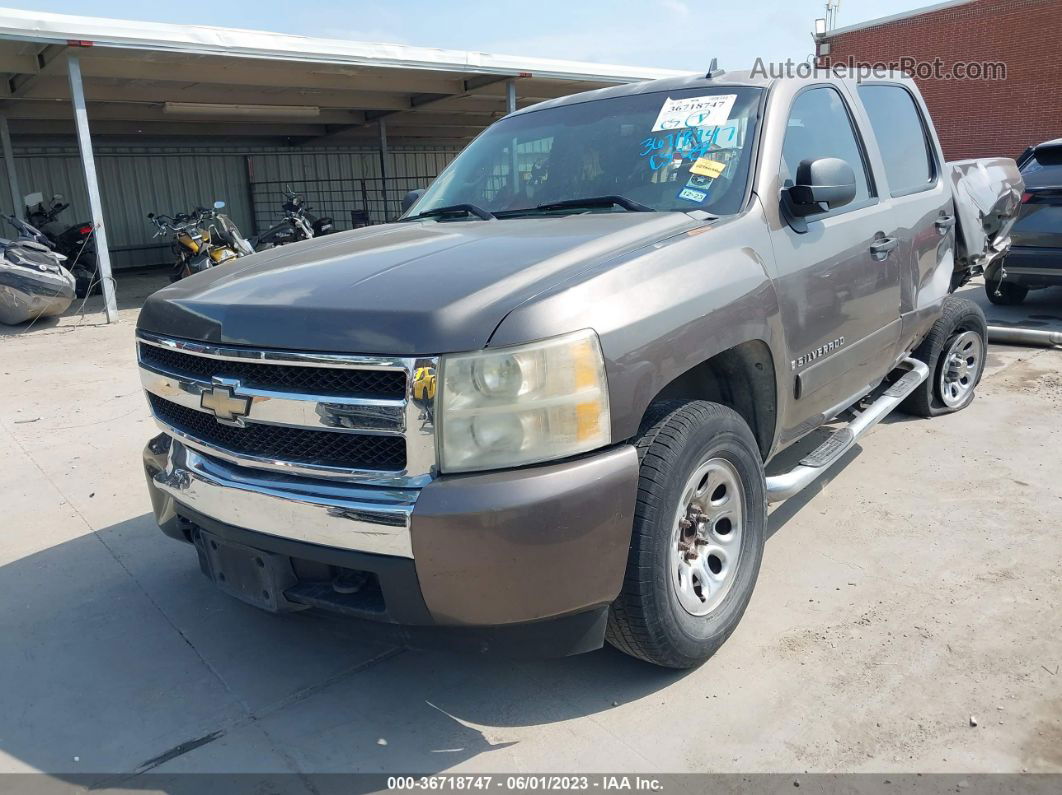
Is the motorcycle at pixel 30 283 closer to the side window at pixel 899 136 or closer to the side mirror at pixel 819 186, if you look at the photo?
the side window at pixel 899 136

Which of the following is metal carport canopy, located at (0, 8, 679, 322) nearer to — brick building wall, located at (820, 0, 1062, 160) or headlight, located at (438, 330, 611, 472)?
headlight, located at (438, 330, 611, 472)

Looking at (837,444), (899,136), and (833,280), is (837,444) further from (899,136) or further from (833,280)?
(899,136)

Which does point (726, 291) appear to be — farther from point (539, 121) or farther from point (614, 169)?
point (539, 121)

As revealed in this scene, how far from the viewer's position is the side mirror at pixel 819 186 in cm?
307

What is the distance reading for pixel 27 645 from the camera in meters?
3.11

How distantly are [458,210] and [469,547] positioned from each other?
6.39ft

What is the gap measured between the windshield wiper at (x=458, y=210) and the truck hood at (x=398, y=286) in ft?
0.99

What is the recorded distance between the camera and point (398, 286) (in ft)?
7.76

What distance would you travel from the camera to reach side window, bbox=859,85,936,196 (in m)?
4.17

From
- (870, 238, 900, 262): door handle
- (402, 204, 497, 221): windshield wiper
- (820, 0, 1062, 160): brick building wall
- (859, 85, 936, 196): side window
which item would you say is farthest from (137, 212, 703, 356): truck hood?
(820, 0, 1062, 160): brick building wall

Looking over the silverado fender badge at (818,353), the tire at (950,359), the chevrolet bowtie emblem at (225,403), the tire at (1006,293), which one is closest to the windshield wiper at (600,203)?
the silverado fender badge at (818,353)

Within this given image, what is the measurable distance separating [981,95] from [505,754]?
25.6 meters

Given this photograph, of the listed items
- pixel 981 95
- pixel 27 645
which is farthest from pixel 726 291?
pixel 981 95

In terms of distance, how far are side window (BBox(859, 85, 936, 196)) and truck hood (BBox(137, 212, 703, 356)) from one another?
6.11 ft
